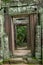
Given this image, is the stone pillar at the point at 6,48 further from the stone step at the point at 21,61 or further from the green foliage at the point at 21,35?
the green foliage at the point at 21,35

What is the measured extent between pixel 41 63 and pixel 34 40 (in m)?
1.29

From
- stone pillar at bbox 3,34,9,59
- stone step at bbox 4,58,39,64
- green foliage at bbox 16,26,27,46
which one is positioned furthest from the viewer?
green foliage at bbox 16,26,27,46

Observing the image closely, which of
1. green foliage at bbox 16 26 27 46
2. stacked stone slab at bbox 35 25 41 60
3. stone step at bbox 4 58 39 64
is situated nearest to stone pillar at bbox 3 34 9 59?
stone step at bbox 4 58 39 64

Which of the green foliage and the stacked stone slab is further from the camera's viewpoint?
the green foliage

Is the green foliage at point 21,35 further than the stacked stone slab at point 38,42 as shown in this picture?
Yes

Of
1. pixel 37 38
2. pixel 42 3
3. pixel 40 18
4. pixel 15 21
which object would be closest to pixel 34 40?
pixel 37 38

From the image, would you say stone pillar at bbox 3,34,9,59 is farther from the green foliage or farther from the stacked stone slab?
the green foliage

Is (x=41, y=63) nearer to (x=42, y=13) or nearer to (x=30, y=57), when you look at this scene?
(x=30, y=57)

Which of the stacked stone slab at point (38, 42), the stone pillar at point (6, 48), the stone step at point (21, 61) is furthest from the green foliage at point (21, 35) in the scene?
the stacked stone slab at point (38, 42)

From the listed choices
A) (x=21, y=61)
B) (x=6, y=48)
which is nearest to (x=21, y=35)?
(x=6, y=48)

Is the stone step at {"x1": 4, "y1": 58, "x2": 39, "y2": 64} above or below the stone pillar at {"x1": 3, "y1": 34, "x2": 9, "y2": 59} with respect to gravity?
below

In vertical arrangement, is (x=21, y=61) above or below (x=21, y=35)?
below

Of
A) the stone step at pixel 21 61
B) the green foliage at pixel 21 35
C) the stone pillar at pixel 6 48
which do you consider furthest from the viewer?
the green foliage at pixel 21 35

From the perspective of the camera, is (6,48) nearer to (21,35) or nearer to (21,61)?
(21,61)
